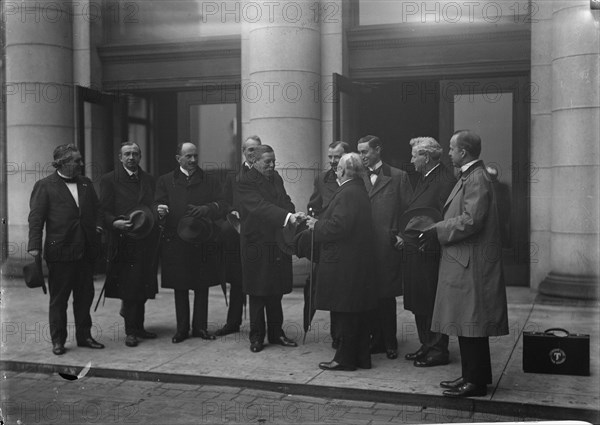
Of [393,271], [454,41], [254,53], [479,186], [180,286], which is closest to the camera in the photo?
[479,186]

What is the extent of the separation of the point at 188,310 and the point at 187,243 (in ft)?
2.12

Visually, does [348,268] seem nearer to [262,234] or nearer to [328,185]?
[328,185]

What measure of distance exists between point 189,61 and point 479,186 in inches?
175

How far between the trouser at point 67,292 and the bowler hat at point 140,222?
491mm

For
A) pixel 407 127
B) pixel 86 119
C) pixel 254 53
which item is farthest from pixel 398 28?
pixel 86 119

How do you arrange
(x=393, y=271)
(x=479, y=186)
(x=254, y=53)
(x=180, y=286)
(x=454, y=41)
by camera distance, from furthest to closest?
(x=254, y=53) → (x=454, y=41) → (x=180, y=286) → (x=393, y=271) → (x=479, y=186)

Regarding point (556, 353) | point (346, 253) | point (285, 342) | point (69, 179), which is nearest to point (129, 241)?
point (69, 179)

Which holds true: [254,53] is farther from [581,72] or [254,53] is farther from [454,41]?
[581,72]

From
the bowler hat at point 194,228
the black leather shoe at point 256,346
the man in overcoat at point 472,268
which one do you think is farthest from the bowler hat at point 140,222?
the man in overcoat at point 472,268

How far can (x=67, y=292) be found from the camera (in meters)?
6.63

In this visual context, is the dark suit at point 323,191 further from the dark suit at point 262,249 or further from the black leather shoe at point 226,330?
the black leather shoe at point 226,330

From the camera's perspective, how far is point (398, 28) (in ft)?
26.8

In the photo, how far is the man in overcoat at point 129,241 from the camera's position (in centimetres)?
687

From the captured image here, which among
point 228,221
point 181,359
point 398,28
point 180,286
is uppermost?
point 398,28
